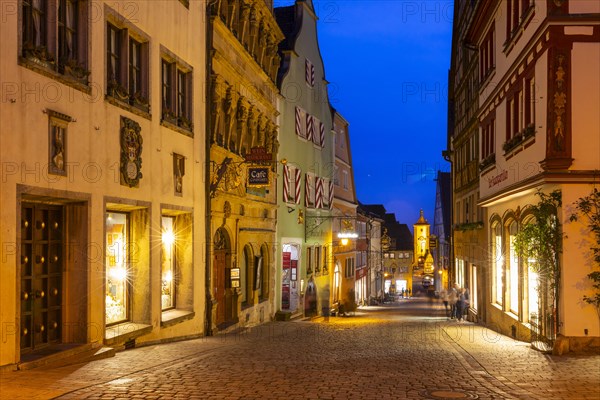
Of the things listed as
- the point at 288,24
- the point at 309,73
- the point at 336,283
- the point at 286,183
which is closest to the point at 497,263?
the point at 286,183

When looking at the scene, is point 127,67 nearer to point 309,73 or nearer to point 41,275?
A: point 41,275

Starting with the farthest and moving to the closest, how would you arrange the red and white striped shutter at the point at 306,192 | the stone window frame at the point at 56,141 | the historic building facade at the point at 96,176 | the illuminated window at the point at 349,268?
the illuminated window at the point at 349,268 → the red and white striped shutter at the point at 306,192 → the stone window frame at the point at 56,141 → the historic building facade at the point at 96,176

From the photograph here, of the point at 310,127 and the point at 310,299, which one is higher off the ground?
the point at 310,127

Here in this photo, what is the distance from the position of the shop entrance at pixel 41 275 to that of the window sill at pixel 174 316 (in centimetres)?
411

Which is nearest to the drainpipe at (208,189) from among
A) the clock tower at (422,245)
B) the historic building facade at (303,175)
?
the historic building facade at (303,175)

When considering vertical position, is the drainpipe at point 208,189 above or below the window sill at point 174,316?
above

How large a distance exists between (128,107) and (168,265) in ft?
15.3

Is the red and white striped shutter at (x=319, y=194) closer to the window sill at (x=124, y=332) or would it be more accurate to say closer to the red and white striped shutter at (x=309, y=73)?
the red and white striped shutter at (x=309, y=73)

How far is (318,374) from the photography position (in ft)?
35.2

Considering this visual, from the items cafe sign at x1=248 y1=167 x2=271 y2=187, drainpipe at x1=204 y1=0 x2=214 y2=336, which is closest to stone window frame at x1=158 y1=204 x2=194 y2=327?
drainpipe at x1=204 y1=0 x2=214 y2=336

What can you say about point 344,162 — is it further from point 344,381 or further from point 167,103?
point 344,381

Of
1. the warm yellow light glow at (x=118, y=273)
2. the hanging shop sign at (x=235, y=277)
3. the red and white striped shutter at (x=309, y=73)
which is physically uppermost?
the red and white striped shutter at (x=309, y=73)

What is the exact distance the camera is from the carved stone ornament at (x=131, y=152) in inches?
529

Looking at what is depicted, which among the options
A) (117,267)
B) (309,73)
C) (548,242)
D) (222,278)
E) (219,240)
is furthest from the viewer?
(309,73)
